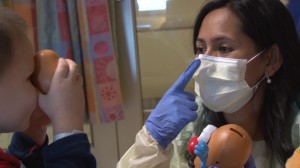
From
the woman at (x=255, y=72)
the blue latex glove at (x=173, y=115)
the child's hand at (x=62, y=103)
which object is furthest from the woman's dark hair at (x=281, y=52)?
the child's hand at (x=62, y=103)

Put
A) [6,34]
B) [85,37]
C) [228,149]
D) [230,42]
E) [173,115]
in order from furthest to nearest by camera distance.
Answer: [85,37] < [230,42] < [173,115] < [228,149] < [6,34]

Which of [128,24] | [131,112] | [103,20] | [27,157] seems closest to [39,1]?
[103,20]

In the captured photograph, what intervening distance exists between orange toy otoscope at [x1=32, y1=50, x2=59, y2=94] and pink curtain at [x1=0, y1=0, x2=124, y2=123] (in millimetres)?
948

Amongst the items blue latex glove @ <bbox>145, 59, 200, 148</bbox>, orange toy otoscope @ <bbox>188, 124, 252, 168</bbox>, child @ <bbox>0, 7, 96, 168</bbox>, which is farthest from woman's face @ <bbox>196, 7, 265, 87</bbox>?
child @ <bbox>0, 7, 96, 168</bbox>

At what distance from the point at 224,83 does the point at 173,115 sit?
23 centimetres

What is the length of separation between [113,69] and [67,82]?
3.19ft

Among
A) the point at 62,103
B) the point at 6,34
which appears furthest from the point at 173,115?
the point at 6,34

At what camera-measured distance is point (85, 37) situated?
153cm

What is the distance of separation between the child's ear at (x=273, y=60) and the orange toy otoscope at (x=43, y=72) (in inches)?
25.6

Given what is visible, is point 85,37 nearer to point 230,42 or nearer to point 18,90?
point 230,42

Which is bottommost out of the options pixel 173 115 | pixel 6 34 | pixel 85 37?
pixel 173 115

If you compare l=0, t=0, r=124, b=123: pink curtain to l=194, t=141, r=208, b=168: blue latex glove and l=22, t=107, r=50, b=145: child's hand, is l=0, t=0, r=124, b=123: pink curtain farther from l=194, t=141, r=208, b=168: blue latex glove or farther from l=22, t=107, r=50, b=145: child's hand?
l=194, t=141, r=208, b=168: blue latex glove

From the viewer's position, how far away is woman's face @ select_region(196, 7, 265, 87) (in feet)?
3.15

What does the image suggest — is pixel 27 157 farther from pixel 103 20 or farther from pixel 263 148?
pixel 103 20
